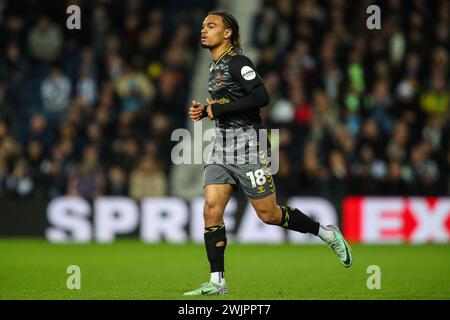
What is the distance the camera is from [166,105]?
18.4 meters

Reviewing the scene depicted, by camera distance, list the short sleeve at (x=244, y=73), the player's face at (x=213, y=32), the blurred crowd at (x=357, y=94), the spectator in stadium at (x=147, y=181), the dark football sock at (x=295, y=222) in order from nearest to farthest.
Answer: the short sleeve at (x=244, y=73) → the player's face at (x=213, y=32) → the dark football sock at (x=295, y=222) → the spectator in stadium at (x=147, y=181) → the blurred crowd at (x=357, y=94)

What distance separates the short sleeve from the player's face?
0.24 meters

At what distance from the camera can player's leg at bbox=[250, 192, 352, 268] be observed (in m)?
8.43

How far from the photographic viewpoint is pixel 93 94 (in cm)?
1809

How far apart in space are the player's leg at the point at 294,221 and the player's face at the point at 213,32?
1386mm

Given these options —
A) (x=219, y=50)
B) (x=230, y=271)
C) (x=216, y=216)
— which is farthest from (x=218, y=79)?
(x=230, y=271)

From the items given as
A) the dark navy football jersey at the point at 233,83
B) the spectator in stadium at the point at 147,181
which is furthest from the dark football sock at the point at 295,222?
the spectator in stadium at the point at 147,181

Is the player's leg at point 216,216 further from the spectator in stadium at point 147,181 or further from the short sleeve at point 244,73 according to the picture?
the spectator in stadium at point 147,181

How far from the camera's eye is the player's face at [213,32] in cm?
839

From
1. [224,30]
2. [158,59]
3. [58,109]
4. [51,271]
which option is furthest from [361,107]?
[224,30]

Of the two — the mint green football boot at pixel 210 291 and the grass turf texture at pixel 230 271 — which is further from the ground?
the mint green football boot at pixel 210 291

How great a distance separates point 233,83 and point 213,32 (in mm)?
467

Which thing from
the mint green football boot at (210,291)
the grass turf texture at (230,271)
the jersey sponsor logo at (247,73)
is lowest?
the grass turf texture at (230,271)

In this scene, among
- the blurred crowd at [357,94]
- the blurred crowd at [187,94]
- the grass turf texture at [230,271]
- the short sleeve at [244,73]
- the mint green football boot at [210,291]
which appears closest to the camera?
the mint green football boot at [210,291]
